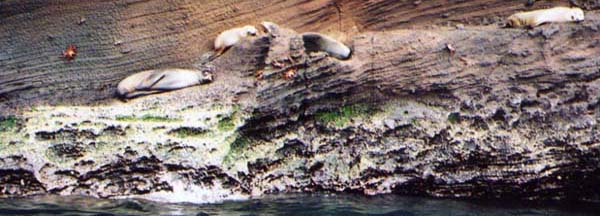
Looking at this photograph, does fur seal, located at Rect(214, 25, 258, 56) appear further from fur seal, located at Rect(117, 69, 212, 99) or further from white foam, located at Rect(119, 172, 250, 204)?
white foam, located at Rect(119, 172, 250, 204)

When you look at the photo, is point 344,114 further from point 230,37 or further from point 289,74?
point 230,37

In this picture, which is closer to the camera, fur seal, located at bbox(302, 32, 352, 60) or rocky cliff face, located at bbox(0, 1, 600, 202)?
rocky cliff face, located at bbox(0, 1, 600, 202)

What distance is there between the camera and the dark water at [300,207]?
21.7 ft

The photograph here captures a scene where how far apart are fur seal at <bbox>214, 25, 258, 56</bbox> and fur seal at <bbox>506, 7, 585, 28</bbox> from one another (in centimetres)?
249

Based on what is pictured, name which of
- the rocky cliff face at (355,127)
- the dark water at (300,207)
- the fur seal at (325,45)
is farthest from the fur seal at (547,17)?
the dark water at (300,207)

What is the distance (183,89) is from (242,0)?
1230 mm

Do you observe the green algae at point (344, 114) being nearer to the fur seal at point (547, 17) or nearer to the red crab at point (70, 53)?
the fur seal at point (547, 17)

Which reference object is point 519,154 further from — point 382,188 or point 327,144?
point 327,144

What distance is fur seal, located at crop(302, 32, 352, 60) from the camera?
8062 millimetres

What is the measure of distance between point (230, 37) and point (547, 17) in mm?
2995

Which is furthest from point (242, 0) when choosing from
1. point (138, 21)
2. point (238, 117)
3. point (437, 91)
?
point (437, 91)

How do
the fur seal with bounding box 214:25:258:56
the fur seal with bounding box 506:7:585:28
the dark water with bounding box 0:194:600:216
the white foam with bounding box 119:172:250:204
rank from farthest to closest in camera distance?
the fur seal with bounding box 214:25:258:56, the fur seal with bounding box 506:7:585:28, the white foam with bounding box 119:172:250:204, the dark water with bounding box 0:194:600:216

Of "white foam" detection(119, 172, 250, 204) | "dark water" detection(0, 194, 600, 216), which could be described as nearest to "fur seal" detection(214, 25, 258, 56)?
"white foam" detection(119, 172, 250, 204)

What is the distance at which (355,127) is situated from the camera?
755 cm
